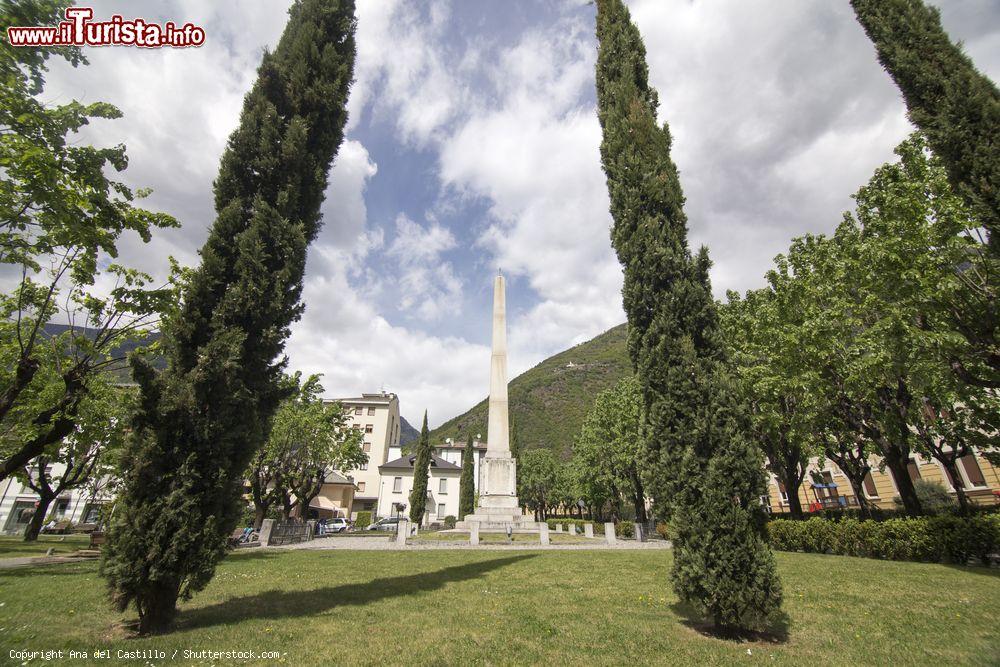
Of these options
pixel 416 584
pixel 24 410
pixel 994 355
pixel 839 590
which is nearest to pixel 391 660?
pixel 416 584

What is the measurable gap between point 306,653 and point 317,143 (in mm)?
9209

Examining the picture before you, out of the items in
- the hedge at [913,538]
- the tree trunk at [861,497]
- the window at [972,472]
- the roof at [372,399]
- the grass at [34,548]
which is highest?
the roof at [372,399]

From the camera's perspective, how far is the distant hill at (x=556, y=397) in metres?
101

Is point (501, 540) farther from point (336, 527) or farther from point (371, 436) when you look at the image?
point (371, 436)

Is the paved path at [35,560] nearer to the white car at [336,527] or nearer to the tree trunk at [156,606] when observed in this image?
the tree trunk at [156,606]

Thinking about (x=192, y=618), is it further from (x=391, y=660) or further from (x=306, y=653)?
(x=391, y=660)

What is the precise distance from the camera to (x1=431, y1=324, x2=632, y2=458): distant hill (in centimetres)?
10116

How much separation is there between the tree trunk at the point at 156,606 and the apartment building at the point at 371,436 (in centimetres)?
5536

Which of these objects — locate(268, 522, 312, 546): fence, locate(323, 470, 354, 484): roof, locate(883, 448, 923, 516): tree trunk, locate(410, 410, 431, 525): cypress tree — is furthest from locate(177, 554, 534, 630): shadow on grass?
locate(323, 470, 354, 484): roof

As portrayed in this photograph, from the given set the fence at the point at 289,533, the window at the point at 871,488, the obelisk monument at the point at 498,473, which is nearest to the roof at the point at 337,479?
the fence at the point at 289,533

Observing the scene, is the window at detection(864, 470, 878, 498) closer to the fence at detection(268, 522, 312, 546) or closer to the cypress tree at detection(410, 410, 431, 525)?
the cypress tree at detection(410, 410, 431, 525)

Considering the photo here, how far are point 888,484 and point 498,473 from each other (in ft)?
82.2

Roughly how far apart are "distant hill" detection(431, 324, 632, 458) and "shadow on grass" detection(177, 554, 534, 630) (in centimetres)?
8196

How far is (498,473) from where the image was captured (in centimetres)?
2709
